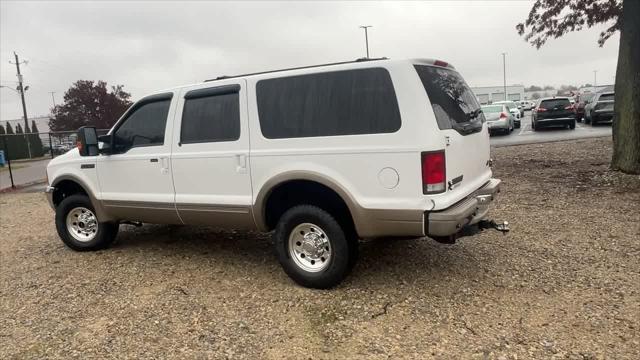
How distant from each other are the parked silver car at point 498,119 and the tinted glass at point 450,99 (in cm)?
1818

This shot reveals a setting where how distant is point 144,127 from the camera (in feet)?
17.0

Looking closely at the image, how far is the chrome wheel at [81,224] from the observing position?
5938 mm

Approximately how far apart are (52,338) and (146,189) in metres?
1.83

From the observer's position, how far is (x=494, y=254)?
5027mm

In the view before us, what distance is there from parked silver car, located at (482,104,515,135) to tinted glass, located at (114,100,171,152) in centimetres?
1894

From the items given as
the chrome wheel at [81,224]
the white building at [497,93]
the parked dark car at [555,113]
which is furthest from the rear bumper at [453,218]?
the white building at [497,93]

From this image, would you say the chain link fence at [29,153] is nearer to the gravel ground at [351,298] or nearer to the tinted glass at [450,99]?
the gravel ground at [351,298]

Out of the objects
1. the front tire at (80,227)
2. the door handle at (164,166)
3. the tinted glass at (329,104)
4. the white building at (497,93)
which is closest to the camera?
the tinted glass at (329,104)

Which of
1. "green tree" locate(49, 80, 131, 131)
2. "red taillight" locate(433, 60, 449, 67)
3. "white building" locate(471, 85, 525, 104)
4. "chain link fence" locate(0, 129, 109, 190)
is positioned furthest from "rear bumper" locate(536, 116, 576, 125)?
"white building" locate(471, 85, 525, 104)

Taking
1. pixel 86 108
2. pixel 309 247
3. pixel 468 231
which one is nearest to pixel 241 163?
pixel 309 247

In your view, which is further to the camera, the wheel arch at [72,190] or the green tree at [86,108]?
the green tree at [86,108]

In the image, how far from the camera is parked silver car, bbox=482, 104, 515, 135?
71.5 ft

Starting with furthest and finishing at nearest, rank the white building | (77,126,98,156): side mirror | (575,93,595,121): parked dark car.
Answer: the white building
(575,93,595,121): parked dark car
(77,126,98,156): side mirror

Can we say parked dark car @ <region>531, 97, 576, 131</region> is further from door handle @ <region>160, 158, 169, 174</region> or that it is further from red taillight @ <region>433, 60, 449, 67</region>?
door handle @ <region>160, 158, 169, 174</region>
